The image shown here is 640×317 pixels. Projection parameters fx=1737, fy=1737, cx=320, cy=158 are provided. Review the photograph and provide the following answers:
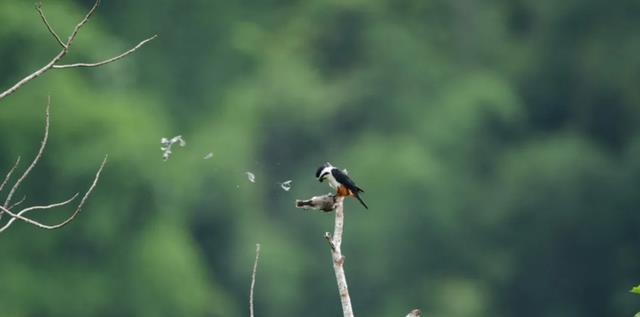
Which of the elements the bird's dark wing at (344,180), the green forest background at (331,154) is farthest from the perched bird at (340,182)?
the green forest background at (331,154)

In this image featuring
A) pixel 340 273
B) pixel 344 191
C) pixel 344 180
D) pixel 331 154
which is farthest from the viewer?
pixel 331 154

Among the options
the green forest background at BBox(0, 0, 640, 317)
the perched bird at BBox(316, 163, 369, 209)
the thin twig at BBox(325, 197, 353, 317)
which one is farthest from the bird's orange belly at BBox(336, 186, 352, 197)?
the green forest background at BBox(0, 0, 640, 317)

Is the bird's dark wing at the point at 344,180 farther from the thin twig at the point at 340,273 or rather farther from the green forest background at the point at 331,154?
the green forest background at the point at 331,154

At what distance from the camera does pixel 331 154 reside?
A: 36.5m

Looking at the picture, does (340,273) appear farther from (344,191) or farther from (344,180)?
(344,180)

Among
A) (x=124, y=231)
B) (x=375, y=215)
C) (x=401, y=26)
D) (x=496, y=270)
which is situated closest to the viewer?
(x=124, y=231)

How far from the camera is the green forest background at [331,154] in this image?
30.7m

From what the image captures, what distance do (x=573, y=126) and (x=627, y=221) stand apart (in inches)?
178

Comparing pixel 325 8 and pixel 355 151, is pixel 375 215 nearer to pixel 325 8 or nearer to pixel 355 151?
pixel 355 151

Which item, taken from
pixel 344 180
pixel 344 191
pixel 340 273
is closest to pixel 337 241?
pixel 340 273

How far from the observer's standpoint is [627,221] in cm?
3594

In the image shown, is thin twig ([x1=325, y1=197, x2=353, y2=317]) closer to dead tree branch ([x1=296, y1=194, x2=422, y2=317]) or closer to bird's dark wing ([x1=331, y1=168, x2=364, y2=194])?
dead tree branch ([x1=296, y1=194, x2=422, y2=317])

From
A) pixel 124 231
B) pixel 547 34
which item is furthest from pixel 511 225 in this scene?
pixel 124 231

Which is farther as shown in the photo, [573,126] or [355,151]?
[573,126]
